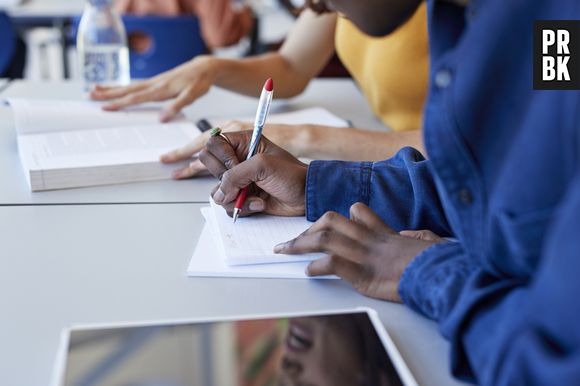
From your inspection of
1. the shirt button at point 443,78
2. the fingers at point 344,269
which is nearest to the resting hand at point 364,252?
the fingers at point 344,269

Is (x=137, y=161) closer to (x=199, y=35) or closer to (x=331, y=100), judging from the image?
(x=331, y=100)

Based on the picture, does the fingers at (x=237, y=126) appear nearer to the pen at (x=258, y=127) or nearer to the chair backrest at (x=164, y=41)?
the pen at (x=258, y=127)

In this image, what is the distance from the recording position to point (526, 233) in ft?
2.15

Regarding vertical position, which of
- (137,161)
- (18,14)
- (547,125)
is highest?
(18,14)

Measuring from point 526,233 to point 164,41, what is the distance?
2.27 m

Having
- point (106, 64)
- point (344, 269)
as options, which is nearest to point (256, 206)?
point (344, 269)

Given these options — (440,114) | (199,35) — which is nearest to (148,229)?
(440,114)

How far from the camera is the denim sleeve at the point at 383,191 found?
1005 millimetres

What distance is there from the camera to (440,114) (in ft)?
2.25

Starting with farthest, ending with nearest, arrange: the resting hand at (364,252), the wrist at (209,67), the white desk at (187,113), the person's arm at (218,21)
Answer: the person's arm at (218,21)
the wrist at (209,67)
the white desk at (187,113)
the resting hand at (364,252)

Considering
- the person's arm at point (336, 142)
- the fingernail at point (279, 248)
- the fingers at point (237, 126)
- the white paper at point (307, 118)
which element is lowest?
the fingernail at point (279, 248)

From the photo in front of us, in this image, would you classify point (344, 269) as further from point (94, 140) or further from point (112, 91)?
point (112, 91)

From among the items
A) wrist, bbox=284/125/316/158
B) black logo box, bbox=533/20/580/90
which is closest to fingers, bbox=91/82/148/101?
wrist, bbox=284/125/316/158

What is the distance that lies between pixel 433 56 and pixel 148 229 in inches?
20.3
